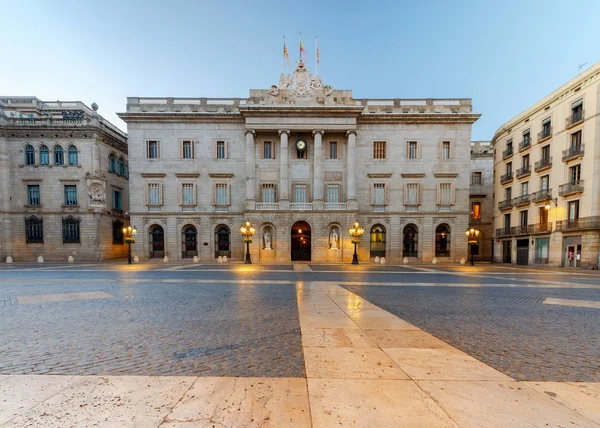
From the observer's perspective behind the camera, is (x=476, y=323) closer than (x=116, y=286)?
Yes

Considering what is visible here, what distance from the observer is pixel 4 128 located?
88.3 feet

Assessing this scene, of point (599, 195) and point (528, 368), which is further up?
point (599, 195)

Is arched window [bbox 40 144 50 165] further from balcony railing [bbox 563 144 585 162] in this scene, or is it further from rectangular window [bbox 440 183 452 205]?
balcony railing [bbox 563 144 585 162]

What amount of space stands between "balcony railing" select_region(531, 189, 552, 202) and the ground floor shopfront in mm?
6795

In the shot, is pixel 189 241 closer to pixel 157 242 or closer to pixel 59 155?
pixel 157 242

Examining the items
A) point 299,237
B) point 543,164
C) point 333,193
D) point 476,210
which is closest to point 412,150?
point 333,193

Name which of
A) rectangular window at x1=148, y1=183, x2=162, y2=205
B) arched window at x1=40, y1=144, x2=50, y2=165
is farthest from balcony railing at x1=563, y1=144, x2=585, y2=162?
arched window at x1=40, y1=144, x2=50, y2=165

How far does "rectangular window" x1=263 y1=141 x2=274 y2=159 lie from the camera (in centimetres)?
2764

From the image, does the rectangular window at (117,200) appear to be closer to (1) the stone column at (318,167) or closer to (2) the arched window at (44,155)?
(2) the arched window at (44,155)

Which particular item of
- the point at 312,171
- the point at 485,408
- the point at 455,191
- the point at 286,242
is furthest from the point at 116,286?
the point at 455,191

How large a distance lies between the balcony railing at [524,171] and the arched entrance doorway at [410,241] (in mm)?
13165

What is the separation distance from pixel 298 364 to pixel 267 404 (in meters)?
1.05

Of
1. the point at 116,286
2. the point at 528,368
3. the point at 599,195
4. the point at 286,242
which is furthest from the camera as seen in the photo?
the point at 286,242

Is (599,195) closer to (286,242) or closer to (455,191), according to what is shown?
(455,191)
